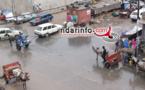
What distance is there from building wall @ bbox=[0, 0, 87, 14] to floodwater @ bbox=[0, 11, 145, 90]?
12802 mm

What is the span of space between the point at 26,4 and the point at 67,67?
21547 millimetres

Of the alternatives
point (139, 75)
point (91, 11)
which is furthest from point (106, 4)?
point (139, 75)

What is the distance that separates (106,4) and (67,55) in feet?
56.4

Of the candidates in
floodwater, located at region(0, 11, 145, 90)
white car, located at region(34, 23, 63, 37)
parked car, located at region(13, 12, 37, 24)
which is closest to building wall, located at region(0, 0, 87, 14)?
parked car, located at region(13, 12, 37, 24)

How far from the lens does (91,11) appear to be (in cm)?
3042

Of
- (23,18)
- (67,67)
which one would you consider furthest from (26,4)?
(67,67)

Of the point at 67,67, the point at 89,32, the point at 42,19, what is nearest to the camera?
the point at 67,67

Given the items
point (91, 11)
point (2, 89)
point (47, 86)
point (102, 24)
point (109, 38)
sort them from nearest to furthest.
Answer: point (2, 89)
point (47, 86)
point (109, 38)
point (102, 24)
point (91, 11)

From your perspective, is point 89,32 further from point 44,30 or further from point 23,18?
point 23,18

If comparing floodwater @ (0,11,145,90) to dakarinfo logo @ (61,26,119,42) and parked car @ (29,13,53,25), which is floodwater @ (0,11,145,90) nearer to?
dakarinfo logo @ (61,26,119,42)

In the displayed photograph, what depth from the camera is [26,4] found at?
3406 centimetres

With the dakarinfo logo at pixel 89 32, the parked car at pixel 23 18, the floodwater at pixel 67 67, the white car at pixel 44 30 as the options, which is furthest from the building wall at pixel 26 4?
the floodwater at pixel 67 67

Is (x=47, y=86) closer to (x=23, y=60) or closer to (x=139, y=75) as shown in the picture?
(x=23, y=60)

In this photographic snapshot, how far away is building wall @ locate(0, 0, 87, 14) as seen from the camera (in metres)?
34.0
